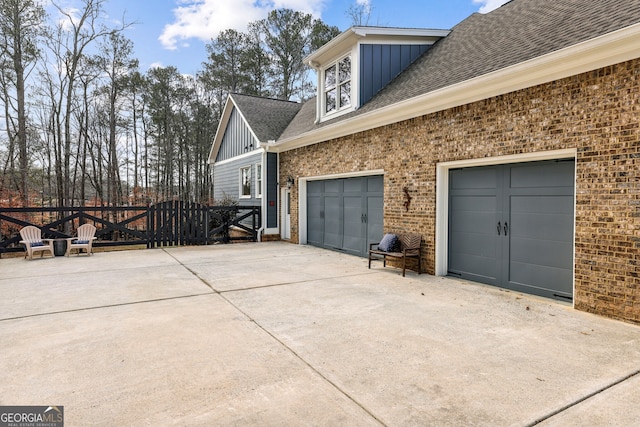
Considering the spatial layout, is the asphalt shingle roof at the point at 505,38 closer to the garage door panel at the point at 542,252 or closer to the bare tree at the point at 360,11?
the garage door panel at the point at 542,252

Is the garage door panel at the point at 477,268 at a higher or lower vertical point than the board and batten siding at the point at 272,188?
lower

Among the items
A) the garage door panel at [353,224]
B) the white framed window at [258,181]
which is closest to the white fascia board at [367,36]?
the garage door panel at [353,224]

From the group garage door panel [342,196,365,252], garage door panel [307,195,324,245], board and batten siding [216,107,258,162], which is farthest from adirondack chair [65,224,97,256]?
garage door panel [342,196,365,252]

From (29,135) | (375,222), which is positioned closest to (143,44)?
(29,135)

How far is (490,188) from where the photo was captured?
620 centimetres

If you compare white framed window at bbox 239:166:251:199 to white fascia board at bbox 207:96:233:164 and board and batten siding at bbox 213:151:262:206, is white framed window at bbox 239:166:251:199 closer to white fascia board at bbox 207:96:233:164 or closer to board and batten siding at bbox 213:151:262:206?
board and batten siding at bbox 213:151:262:206

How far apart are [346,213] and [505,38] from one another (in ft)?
17.4

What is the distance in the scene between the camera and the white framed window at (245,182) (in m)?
14.8

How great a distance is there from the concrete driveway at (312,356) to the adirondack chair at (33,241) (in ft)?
11.9

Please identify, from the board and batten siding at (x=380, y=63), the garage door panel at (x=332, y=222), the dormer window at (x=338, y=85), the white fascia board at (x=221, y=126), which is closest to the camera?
the board and batten siding at (x=380, y=63)

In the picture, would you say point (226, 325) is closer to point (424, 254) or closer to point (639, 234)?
point (424, 254)

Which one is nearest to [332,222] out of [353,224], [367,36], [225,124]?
[353,224]

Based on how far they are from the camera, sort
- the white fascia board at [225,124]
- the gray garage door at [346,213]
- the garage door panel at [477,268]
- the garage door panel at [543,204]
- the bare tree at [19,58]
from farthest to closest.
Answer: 1. the bare tree at [19,58]
2. the white fascia board at [225,124]
3. the gray garage door at [346,213]
4. the garage door panel at [477,268]
5. the garage door panel at [543,204]

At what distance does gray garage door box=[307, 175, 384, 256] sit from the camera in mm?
8891
